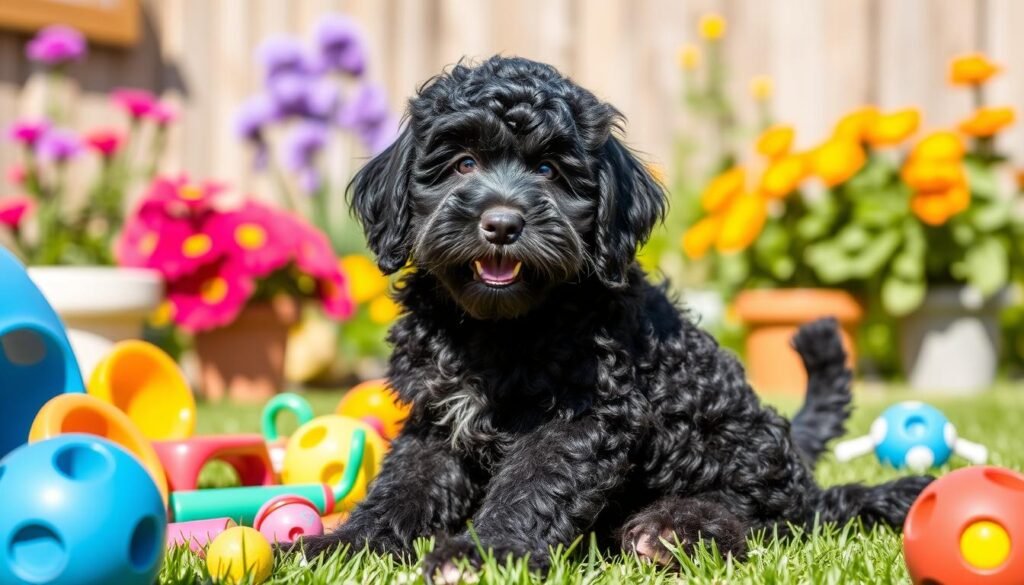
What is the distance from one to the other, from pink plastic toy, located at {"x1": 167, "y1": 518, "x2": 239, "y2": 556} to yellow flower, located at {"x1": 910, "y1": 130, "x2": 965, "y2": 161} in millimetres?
5616

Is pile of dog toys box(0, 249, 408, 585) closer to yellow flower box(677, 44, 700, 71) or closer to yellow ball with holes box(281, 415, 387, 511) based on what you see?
yellow ball with holes box(281, 415, 387, 511)

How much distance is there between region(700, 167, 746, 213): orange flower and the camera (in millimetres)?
7523

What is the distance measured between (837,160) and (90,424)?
5.60 meters

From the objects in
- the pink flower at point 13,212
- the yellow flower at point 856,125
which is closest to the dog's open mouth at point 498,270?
the pink flower at point 13,212

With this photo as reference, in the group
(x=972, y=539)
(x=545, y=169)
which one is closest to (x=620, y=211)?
(x=545, y=169)

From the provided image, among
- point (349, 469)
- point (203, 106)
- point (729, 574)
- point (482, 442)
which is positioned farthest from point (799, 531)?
point (203, 106)

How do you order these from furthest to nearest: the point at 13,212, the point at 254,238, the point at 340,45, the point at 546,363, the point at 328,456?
the point at 340,45
the point at 254,238
the point at 13,212
the point at 328,456
the point at 546,363

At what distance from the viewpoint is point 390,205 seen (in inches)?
119

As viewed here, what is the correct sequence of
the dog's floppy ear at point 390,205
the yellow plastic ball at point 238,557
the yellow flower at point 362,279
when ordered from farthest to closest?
the yellow flower at point 362,279
the dog's floppy ear at point 390,205
the yellow plastic ball at point 238,557

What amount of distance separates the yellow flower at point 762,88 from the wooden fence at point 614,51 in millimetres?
154

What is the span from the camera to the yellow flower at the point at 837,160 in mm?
7156

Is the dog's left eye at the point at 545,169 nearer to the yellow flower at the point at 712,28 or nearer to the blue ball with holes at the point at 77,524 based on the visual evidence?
the blue ball with holes at the point at 77,524

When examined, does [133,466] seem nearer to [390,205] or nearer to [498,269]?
[498,269]

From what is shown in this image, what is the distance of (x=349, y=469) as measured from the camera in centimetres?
326
